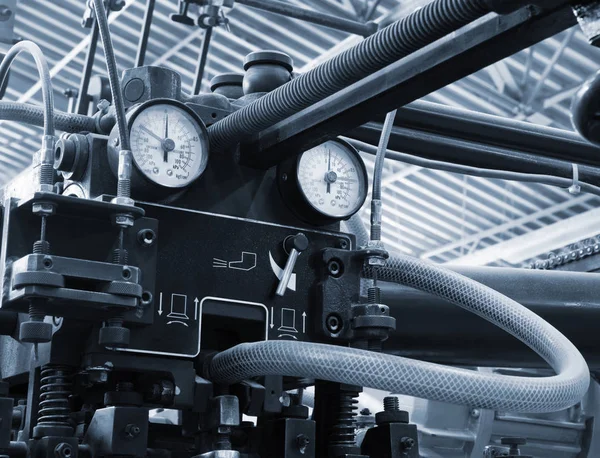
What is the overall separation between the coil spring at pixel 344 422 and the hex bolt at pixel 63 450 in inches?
17.0

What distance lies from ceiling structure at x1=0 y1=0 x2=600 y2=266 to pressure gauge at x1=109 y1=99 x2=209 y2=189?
6.37 m

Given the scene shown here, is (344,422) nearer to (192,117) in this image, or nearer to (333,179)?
(333,179)

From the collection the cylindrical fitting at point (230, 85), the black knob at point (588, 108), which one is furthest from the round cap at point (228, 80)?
the black knob at point (588, 108)

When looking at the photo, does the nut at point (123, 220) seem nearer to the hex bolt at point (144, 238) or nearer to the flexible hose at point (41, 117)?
the hex bolt at point (144, 238)

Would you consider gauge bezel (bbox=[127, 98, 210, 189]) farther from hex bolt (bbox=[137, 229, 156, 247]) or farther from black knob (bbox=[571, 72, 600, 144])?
Answer: black knob (bbox=[571, 72, 600, 144])

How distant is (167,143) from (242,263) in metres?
0.22

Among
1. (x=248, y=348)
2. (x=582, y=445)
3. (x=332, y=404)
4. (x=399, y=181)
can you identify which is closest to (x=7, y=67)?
(x=248, y=348)

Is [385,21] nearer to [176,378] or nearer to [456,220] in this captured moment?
[456,220]

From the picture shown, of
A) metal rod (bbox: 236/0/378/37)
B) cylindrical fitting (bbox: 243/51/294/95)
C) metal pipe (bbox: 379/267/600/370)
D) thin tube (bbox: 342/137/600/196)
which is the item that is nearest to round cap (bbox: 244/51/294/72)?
cylindrical fitting (bbox: 243/51/294/95)

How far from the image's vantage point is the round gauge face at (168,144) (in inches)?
67.2

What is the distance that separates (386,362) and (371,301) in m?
0.22

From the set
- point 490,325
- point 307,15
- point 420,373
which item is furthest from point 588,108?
point 307,15

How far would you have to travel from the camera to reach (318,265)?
1.83m

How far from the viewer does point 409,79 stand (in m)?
1.48
